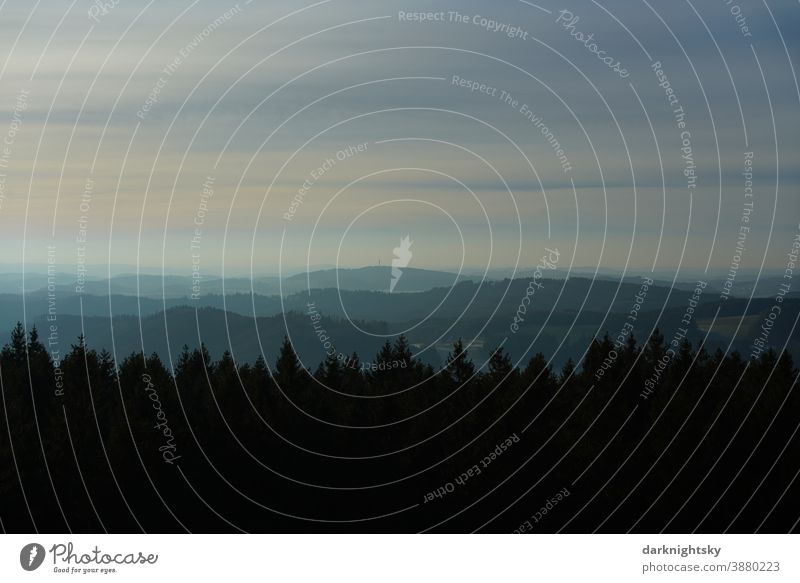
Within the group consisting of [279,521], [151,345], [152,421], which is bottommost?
[279,521]

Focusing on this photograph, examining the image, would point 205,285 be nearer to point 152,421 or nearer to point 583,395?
point 152,421

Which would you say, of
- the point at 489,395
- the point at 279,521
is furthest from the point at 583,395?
the point at 279,521

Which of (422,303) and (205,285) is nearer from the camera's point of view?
(205,285)
